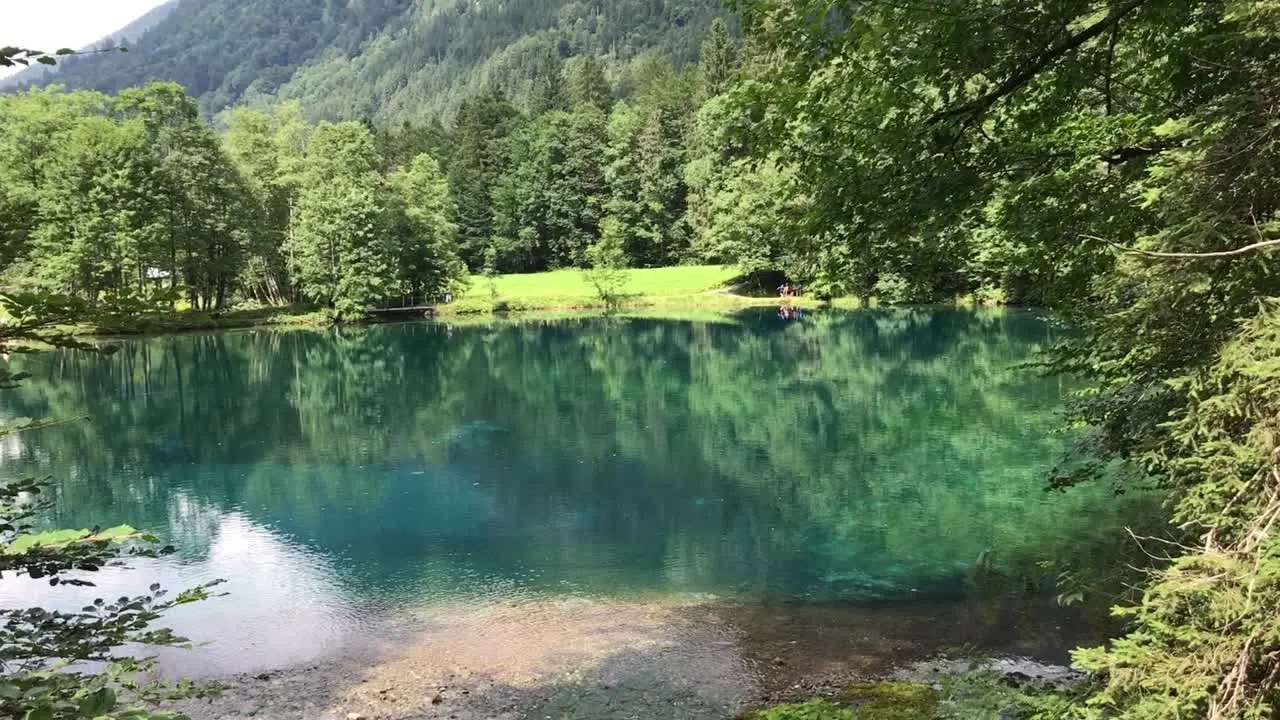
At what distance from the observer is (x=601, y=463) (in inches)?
848

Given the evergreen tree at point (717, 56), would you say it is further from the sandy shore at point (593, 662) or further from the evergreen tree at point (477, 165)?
the sandy shore at point (593, 662)

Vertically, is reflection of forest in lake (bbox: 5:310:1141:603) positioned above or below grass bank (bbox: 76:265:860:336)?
below

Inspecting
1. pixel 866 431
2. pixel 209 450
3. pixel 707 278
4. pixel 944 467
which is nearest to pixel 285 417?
pixel 209 450

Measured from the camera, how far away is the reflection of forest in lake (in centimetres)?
1441

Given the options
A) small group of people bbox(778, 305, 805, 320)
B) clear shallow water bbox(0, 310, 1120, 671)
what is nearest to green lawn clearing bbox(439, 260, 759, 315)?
small group of people bbox(778, 305, 805, 320)

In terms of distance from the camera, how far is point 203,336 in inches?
2186

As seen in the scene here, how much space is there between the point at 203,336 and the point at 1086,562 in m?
55.8

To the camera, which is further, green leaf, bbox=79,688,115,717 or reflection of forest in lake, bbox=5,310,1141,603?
reflection of forest in lake, bbox=5,310,1141,603

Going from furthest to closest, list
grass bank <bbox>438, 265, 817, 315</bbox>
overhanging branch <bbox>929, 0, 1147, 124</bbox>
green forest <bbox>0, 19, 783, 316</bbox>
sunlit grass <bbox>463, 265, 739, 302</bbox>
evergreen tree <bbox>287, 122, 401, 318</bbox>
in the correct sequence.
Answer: sunlit grass <bbox>463, 265, 739, 302</bbox> < grass bank <bbox>438, 265, 817, 315</bbox> < evergreen tree <bbox>287, 122, 401, 318</bbox> < green forest <bbox>0, 19, 783, 316</bbox> < overhanging branch <bbox>929, 0, 1147, 124</bbox>

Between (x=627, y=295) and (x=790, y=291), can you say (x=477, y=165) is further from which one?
(x=790, y=291)

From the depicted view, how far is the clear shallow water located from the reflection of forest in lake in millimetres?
86

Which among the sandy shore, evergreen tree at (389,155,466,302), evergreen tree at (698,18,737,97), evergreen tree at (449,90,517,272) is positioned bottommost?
the sandy shore

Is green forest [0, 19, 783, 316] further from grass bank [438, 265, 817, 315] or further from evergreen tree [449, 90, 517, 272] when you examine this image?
grass bank [438, 265, 817, 315]

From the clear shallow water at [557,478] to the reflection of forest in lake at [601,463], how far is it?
0.09 metres
